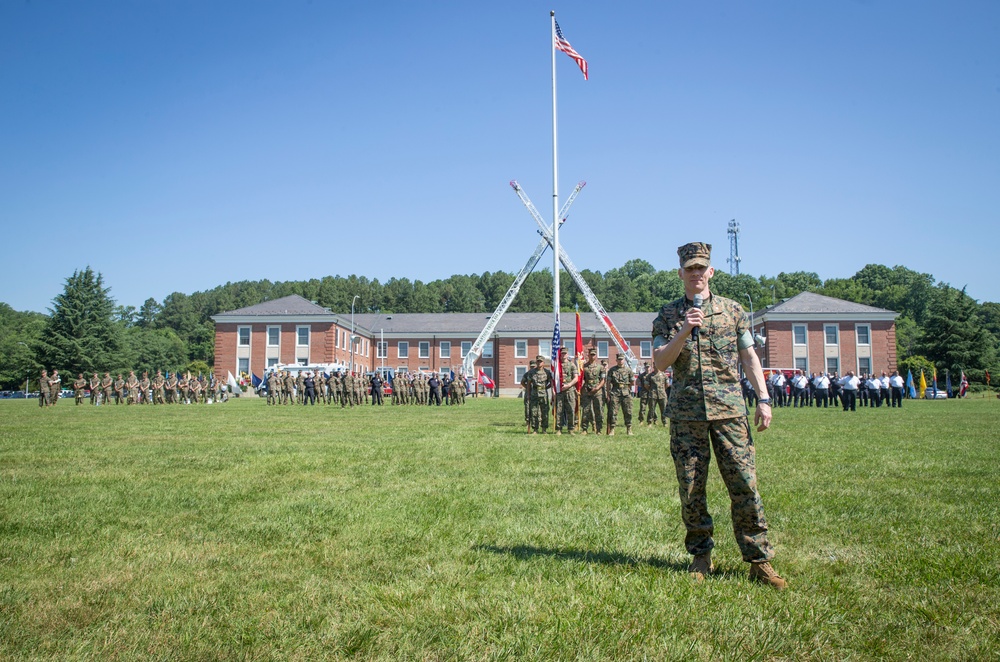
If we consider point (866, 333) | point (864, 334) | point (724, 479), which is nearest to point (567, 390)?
point (724, 479)

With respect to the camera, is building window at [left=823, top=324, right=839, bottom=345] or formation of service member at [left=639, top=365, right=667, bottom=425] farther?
building window at [left=823, top=324, right=839, bottom=345]

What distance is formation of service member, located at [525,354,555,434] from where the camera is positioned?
60.1 feet

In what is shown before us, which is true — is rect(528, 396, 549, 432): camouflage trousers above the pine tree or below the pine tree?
below

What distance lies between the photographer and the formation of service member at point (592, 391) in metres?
18.5

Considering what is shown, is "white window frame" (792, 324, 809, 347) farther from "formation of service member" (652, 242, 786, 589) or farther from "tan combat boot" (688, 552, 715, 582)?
"tan combat boot" (688, 552, 715, 582)

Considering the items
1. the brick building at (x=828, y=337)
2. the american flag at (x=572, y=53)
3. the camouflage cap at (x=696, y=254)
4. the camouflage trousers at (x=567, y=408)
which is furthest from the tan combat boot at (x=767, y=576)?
the brick building at (x=828, y=337)

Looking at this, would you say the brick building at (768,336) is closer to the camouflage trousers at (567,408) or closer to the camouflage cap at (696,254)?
the camouflage trousers at (567,408)

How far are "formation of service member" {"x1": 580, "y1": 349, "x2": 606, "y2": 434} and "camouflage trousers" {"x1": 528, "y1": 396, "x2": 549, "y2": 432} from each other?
3.67 ft

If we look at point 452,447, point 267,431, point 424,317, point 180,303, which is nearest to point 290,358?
point 424,317

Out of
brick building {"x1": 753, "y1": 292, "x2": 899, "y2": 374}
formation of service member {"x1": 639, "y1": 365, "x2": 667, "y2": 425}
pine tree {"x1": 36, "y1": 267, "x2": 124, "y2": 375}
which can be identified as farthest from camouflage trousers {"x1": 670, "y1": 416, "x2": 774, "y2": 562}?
pine tree {"x1": 36, "y1": 267, "x2": 124, "y2": 375}

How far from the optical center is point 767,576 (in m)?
4.64

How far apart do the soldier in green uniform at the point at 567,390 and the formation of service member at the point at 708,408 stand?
525 inches

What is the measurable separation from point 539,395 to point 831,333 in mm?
59885

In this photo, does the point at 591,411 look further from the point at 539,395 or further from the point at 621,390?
the point at 539,395
